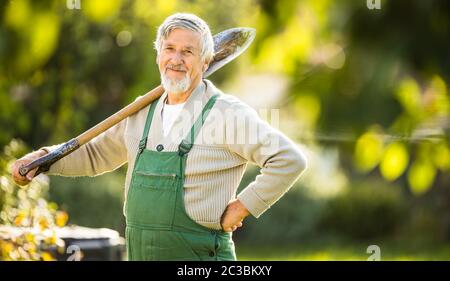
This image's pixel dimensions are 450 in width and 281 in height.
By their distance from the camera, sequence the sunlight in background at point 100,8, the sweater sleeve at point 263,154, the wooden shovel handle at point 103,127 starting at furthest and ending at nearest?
the wooden shovel handle at point 103,127 < the sweater sleeve at point 263,154 < the sunlight in background at point 100,8

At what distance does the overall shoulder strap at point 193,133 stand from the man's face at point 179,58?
0.31 ft

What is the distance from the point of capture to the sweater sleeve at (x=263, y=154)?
2.80 metres

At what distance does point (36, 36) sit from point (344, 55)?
0.52m

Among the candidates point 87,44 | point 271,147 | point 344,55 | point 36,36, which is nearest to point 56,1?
point 36,36

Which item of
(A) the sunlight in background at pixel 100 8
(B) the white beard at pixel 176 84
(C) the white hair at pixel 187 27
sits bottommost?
(A) the sunlight in background at pixel 100 8

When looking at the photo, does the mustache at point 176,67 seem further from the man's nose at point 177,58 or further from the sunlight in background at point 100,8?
the sunlight in background at point 100,8

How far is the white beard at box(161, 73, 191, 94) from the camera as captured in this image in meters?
2.86

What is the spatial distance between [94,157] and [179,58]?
516mm

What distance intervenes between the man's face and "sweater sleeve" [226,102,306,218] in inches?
7.6

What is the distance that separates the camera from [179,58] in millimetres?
2859

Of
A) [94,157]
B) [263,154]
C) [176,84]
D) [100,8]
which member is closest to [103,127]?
[94,157]

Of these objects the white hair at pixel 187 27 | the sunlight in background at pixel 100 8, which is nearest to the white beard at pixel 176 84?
the white hair at pixel 187 27

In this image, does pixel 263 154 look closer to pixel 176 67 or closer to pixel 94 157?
pixel 176 67
